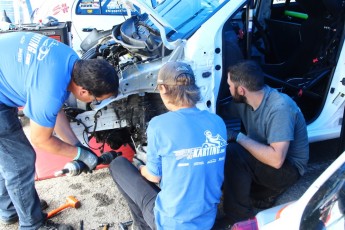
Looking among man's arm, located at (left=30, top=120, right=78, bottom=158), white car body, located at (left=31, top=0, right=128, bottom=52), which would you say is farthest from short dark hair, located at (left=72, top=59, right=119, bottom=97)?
white car body, located at (left=31, top=0, right=128, bottom=52)

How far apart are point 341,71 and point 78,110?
2.31m

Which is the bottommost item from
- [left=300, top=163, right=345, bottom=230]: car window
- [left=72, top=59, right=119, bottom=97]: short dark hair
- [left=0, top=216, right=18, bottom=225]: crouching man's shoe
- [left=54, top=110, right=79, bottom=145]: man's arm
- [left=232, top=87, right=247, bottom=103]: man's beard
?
[left=0, top=216, right=18, bottom=225]: crouching man's shoe

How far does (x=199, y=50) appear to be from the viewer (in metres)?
2.59

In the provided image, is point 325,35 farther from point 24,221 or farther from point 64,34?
point 24,221

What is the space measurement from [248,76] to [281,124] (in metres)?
0.39

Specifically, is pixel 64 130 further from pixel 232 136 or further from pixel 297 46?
pixel 297 46

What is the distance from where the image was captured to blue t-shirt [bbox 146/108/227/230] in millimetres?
1739

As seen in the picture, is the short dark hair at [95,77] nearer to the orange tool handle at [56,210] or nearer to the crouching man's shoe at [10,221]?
the orange tool handle at [56,210]

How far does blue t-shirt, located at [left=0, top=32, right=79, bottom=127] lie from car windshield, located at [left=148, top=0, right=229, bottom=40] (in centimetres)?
98

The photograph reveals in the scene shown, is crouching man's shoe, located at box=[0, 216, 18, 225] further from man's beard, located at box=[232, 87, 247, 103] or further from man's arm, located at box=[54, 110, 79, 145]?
man's beard, located at box=[232, 87, 247, 103]

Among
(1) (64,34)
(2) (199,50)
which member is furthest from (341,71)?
(1) (64,34)

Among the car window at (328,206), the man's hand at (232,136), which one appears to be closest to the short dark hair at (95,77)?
the man's hand at (232,136)

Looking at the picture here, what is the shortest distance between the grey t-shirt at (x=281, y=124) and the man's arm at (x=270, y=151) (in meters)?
0.04

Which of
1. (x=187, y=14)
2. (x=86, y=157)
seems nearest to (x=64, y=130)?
(x=86, y=157)
